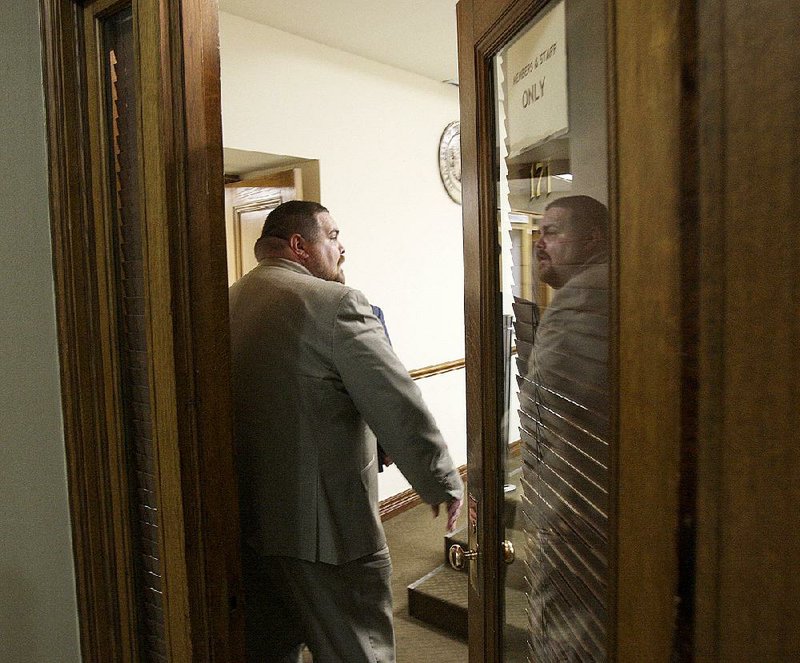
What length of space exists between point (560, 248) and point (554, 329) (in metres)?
0.10

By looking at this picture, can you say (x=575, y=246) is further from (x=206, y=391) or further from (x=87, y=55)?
(x=87, y=55)

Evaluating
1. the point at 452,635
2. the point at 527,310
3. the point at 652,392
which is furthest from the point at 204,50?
the point at 452,635

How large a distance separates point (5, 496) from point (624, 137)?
1309mm

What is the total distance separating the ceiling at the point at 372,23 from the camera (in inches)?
115

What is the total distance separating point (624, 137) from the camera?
490 mm

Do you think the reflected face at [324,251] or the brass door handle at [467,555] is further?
the reflected face at [324,251]

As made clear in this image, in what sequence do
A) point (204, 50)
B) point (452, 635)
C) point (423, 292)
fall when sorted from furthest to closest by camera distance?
1. point (423, 292)
2. point (452, 635)
3. point (204, 50)

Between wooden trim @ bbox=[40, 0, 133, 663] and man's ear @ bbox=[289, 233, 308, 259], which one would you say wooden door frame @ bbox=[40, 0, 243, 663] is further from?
man's ear @ bbox=[289, 233, 308, 259]

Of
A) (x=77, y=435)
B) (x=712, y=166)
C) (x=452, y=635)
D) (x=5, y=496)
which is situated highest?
(x=712, y=166)

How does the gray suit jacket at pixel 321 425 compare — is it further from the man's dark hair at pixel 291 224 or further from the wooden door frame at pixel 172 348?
the wooden door frame at pixel 172 348

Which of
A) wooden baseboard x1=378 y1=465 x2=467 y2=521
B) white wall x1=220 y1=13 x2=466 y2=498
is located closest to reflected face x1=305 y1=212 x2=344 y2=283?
white wall x1=220 y1=13 x2=466 y2=498

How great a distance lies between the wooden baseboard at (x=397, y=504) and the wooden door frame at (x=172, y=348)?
251 cm

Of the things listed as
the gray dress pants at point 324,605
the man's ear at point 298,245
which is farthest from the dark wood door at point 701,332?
the man's ear at point 298,245

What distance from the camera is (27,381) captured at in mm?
1304
